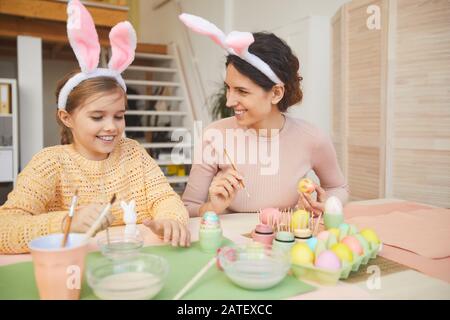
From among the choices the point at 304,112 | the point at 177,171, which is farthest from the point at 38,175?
the point at 177,171

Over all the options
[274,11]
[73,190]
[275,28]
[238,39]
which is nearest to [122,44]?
[238,39]

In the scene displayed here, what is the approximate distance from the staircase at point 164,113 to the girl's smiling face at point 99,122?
409 cm

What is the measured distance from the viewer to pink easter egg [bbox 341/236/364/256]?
2.98ft

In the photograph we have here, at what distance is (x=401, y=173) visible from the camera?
3072 millimetres

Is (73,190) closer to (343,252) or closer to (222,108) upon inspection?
(343,252)

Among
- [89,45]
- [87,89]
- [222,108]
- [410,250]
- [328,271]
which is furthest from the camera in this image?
[222,108]

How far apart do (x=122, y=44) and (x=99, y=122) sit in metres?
0.26

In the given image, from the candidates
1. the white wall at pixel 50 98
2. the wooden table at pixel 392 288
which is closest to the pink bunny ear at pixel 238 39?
the wooden table at pixel 392 288

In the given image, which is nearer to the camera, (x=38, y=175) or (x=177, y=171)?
(x=38, y=175)

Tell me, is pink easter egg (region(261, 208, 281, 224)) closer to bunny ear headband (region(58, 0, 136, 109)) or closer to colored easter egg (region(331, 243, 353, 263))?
colored easter egg (region(331, 243, 353, 263))

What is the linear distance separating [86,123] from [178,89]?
5.27 meters

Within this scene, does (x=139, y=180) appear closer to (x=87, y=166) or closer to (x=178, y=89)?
(x=87, y=166)

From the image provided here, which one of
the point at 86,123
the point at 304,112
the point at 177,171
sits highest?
the point at 304,112

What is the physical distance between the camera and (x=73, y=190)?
52.4 inches
